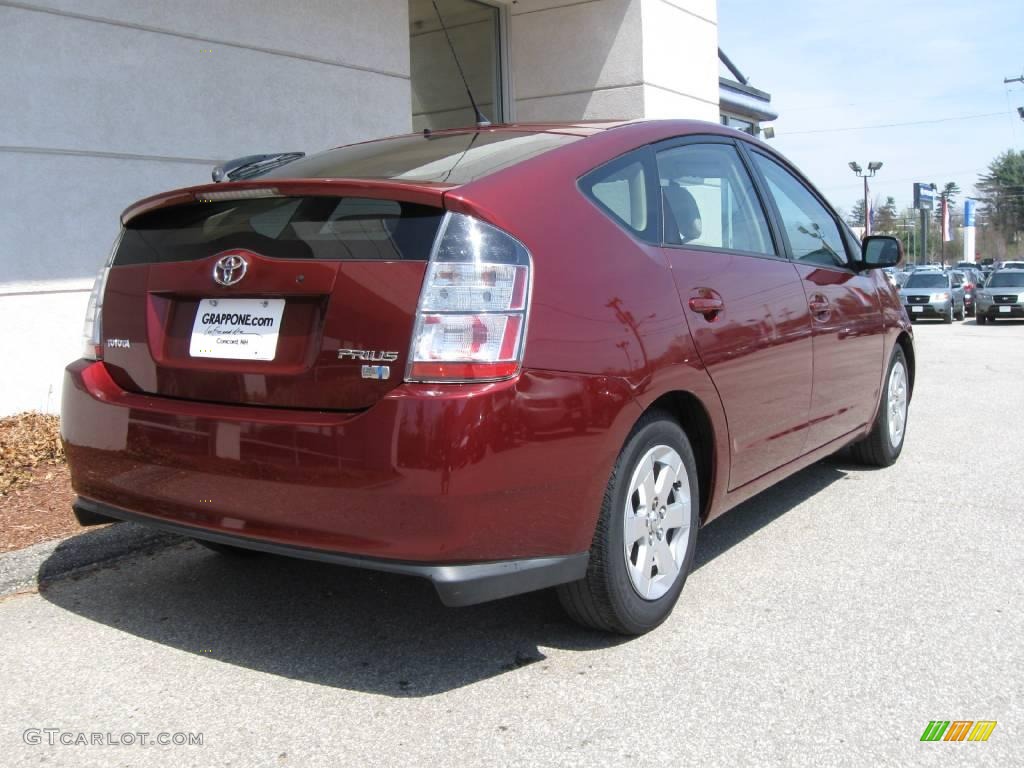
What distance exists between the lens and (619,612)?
3.18 m

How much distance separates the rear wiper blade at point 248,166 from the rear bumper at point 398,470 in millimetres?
974

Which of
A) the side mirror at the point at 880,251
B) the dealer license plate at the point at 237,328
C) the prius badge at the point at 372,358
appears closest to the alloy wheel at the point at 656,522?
the prius badge at the point at 372,358

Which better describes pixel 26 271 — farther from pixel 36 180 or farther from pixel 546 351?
pixel 546 351

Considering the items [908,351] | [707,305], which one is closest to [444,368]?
[707,305]

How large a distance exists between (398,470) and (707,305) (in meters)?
1.43

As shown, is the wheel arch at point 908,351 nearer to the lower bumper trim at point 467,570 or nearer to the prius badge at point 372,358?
the lower bumper trim at point 467,570

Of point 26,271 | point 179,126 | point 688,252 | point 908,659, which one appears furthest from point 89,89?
point 908,659

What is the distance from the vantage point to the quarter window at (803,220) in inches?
179

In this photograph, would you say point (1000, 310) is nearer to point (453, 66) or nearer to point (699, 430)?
point (453, 66)

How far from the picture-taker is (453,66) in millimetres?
11781

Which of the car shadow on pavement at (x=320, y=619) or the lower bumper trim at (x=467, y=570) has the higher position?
the lower bumper trim at (x=467, y=570)

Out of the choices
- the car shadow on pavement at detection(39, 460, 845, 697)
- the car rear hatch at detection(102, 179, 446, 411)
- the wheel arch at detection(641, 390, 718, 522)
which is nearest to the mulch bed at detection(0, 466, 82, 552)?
the car shadow on pavement at detection(39, 460, 845, 697)

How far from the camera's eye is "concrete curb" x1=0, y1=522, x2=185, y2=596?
397 cm

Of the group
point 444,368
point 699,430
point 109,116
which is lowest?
point 699,430
